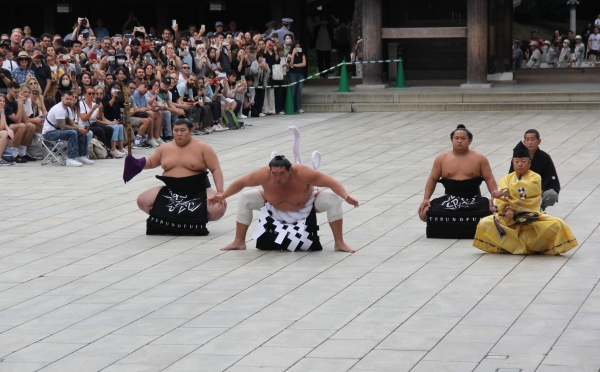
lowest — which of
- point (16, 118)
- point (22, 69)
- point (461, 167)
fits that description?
point (461, 167)

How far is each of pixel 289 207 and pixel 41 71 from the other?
757cm

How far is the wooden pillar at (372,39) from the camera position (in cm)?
2094

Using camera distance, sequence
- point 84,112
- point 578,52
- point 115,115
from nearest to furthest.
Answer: point 84,112 < point 115,115 < point 578,52

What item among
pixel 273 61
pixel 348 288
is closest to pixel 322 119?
pixel 273 61

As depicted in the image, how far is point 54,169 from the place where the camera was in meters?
12.9

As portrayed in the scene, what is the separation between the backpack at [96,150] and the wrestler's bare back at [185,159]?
487 centimetres

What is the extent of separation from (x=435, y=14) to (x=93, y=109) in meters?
10.3

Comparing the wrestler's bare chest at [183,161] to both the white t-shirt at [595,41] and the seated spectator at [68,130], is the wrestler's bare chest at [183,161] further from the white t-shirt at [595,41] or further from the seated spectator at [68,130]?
the white t-shirt at [595,41]

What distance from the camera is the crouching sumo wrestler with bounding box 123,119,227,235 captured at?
8.73m

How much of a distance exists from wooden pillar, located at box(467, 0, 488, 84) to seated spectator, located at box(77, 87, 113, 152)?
932 centimetres

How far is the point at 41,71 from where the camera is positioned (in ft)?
47.2

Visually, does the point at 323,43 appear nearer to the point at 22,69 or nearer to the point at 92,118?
the point at 22,69

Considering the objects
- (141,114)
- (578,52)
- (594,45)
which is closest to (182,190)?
(141,114)

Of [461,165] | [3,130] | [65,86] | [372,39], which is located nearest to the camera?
[461,165]
